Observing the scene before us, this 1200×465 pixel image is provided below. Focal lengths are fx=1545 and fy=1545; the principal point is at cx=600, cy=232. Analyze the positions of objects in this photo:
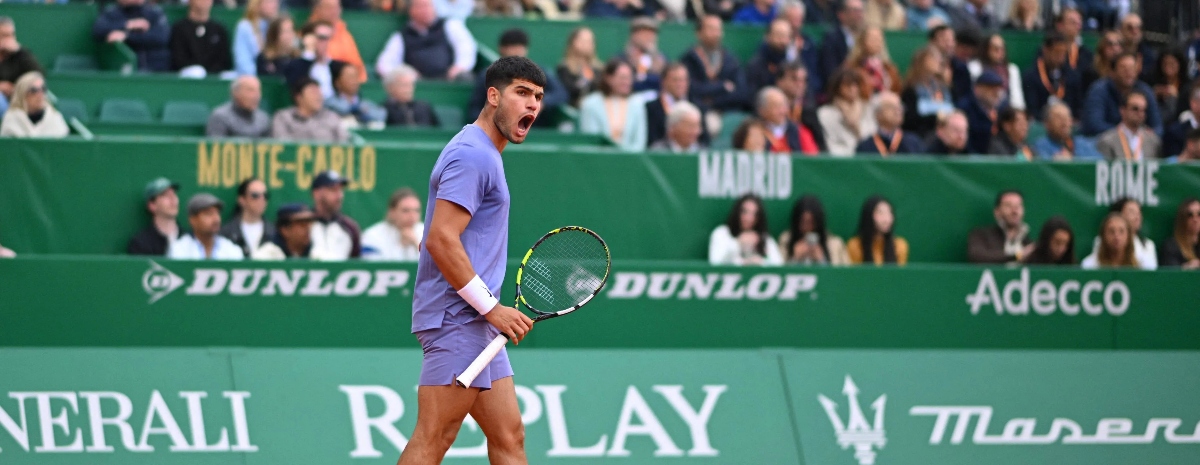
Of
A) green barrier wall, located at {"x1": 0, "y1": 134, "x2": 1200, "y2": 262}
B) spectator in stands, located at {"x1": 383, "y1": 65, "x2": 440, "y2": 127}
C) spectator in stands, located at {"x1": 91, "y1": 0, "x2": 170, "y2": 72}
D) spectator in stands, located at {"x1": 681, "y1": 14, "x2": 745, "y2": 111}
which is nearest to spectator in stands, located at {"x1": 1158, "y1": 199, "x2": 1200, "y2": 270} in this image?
green barrier wall, located at {"x1": 0, "y1": 134, "x2": 1200, "y2": 262}

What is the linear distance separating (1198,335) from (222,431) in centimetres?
601

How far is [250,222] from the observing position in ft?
32.7

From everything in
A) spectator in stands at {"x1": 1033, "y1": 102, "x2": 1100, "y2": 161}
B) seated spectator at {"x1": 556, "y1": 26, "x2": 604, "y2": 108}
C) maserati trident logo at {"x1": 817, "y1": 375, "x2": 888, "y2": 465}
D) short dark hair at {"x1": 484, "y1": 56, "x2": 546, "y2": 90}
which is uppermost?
short dark hair at {"x1": 484, "y1": 56, "x2": 546, "y2": 90}

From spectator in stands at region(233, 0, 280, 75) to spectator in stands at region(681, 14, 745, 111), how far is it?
139 inches

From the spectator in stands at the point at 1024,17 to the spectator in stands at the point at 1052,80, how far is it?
1467mm

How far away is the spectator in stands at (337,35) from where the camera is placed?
1259 cm

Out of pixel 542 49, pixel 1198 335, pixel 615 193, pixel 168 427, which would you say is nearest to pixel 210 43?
pixel 542 49

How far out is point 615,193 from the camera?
34.7ft

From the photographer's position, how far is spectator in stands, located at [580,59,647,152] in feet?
39.2

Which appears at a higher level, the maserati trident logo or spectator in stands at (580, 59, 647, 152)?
spectator in stands at (580, 59, 647, 152)

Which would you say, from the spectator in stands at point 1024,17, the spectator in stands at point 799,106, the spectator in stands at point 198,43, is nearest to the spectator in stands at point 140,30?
the spectator in stands at point 198,43

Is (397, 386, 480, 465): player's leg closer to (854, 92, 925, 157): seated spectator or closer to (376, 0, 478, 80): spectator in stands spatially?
(854, 92, 925, 157): seated spectator

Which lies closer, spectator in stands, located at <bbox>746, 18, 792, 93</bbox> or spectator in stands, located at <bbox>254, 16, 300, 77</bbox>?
spectator in stands, located at <bbox>254, 16, 300, 77</bbox>

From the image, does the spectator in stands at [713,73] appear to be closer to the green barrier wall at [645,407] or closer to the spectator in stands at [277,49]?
the spectator in stands at [277,49]
